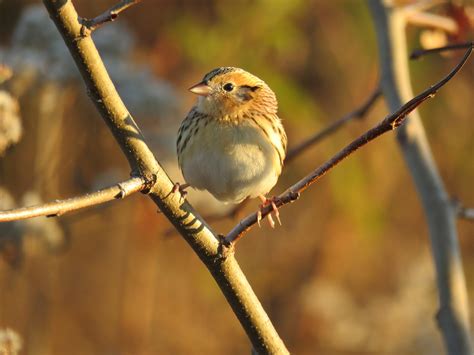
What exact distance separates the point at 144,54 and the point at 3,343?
280 cm

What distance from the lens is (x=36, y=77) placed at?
2.72m

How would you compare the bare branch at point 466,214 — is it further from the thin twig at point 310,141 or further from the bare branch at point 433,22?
the bare branch at point 433,22

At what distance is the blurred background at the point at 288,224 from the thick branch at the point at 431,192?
4.23 feet

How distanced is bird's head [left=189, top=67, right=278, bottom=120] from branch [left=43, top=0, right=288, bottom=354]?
2.34 ft

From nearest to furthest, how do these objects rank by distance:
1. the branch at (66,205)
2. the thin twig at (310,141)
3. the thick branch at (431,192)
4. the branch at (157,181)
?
the branch at (66,205) < the branch at (157,181) < the thick branch at (431,192) < the thin twig at (310,141)

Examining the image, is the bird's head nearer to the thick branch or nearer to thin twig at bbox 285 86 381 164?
thin twig at bbox 285 86 381 164

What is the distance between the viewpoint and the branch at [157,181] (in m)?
1.10

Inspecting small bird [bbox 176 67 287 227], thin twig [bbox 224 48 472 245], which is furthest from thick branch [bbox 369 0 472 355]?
thin twig [bbox 224 48 472 245]

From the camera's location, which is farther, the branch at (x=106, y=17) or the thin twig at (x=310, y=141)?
the thin twig at (x=310, y=141)

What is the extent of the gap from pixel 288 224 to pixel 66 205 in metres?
3.55

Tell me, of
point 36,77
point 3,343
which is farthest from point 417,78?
point 3,343

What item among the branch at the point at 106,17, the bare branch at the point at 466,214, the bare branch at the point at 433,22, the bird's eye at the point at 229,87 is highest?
the bare branch at the point at 433,22

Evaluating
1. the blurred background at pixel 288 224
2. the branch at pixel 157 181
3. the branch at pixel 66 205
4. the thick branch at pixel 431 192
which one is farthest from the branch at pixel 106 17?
the blurred background at pixel 288 224

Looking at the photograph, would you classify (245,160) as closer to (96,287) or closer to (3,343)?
(3,343)
